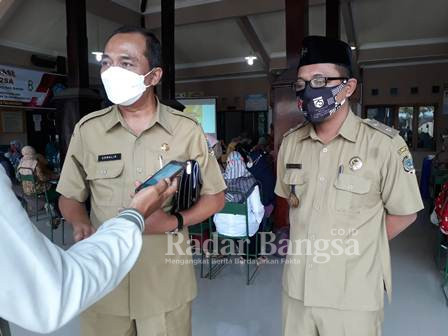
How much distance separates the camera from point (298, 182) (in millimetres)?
1388

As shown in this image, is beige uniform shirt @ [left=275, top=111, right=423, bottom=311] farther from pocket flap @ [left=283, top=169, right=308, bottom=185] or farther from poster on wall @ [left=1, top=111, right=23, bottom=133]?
poster on wall @ [left=1, top=111, right=23, bottom=133]

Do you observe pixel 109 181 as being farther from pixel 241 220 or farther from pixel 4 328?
pixel 241 220

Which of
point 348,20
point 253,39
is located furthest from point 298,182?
point 253,39

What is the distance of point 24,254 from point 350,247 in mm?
1063

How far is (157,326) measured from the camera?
1169 millimetres

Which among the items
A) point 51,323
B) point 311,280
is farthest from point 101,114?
point 311,280

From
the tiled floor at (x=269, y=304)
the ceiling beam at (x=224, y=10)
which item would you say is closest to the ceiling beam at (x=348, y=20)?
the ceiling beam at (x=224, y=10)

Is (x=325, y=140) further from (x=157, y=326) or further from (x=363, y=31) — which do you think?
(x=363, y=31)

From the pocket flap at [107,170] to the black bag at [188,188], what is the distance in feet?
0.76

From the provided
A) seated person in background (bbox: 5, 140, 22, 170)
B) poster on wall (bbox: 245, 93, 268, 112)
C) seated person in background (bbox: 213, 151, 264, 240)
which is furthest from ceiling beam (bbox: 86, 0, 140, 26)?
seated person in background (bbox: 213, 151, 264, 240)

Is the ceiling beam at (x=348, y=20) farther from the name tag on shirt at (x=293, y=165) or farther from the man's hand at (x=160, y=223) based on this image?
the man's hand at (x=160, y=223)

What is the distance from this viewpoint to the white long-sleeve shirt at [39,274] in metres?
0.54

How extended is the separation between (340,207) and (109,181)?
2.71 feet

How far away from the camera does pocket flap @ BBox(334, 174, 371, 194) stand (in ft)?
4.13
